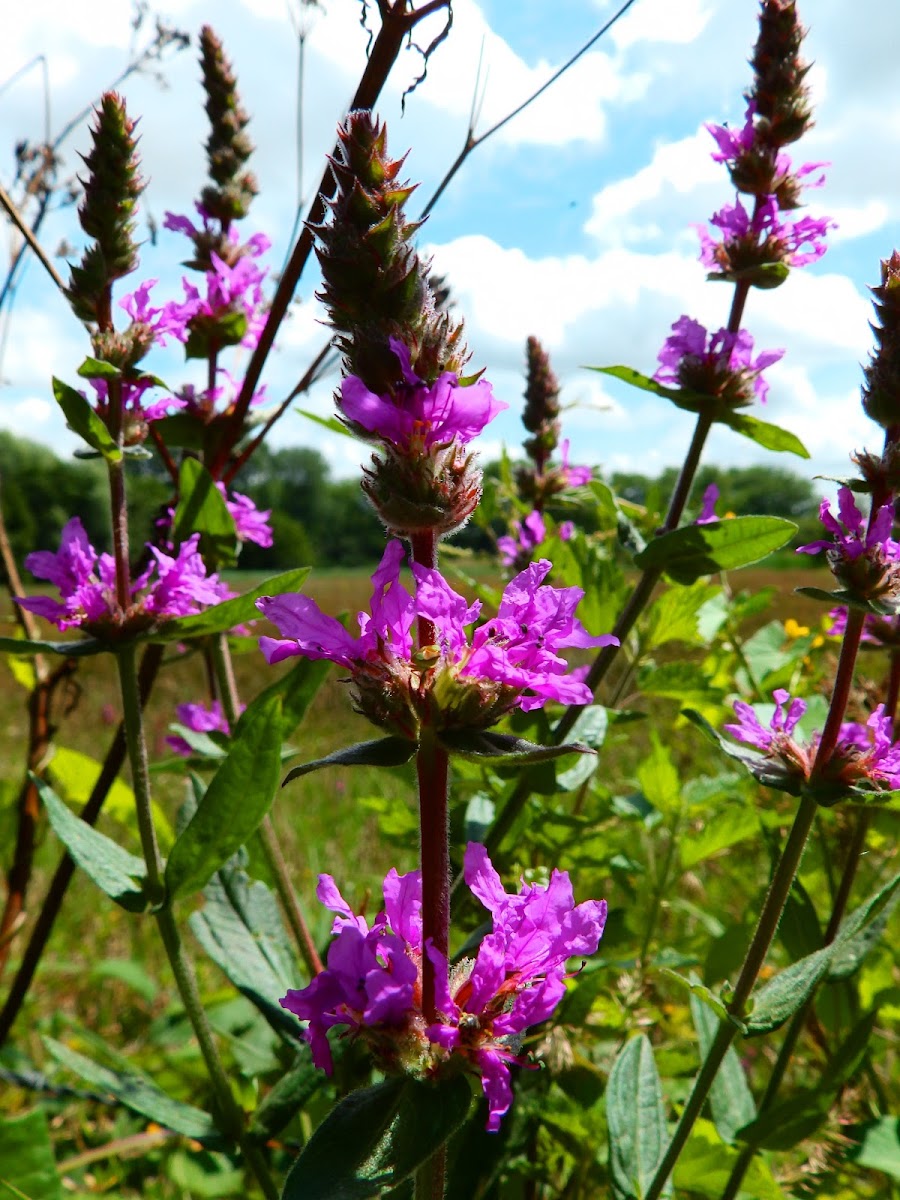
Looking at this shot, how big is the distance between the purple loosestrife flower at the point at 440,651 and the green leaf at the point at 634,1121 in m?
0.74

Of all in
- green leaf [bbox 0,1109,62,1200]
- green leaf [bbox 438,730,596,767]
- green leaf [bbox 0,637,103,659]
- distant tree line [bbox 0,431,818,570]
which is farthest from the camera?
distant tree line [bbox 0,431,818,570]

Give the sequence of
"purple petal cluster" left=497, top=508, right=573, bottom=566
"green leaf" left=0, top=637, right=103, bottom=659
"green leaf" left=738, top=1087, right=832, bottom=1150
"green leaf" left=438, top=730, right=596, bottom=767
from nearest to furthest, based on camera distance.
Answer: "green leaf" left=438, top=730, right=596, bottom=767 < "green leaf" left=0, top=637, right=103, bottom=659 < "green leaf" left=738, top=1087, right=832, bottom=1150 < "purple petal cluster" left=497, top=508, right=573, bottom=566

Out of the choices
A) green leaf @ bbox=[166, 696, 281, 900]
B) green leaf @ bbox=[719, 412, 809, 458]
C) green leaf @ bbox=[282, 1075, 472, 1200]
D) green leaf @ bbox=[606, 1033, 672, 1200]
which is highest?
green leaf @ bbox=[719, 412, 809, 458]

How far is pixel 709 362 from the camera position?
147 centimetres

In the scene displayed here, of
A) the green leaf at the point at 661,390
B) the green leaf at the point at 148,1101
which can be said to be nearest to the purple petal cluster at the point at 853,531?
the green leaf at the point at 661,390

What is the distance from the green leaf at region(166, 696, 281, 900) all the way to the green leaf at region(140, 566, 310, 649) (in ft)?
0.42

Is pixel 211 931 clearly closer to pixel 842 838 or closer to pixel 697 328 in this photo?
pixel 697 328

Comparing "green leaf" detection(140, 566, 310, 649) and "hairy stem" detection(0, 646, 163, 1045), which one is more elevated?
"green leaf" detection(140, 566, 310, 649)

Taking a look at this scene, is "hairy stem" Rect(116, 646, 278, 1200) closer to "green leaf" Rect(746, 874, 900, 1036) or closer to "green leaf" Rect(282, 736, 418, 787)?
"green leaf" Rect(282, 736, 418, 787)

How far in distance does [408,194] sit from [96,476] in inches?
935

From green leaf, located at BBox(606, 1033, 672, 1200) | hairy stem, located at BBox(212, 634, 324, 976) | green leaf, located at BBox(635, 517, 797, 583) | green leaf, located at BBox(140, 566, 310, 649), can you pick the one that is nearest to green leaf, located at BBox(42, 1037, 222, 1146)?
hairy stem, located at BBox(212, 634, 324, 976)

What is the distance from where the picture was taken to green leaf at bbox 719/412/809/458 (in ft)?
4.72

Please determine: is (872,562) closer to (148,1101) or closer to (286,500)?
(148,1101)

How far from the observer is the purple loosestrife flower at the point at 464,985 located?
0.81 meters
